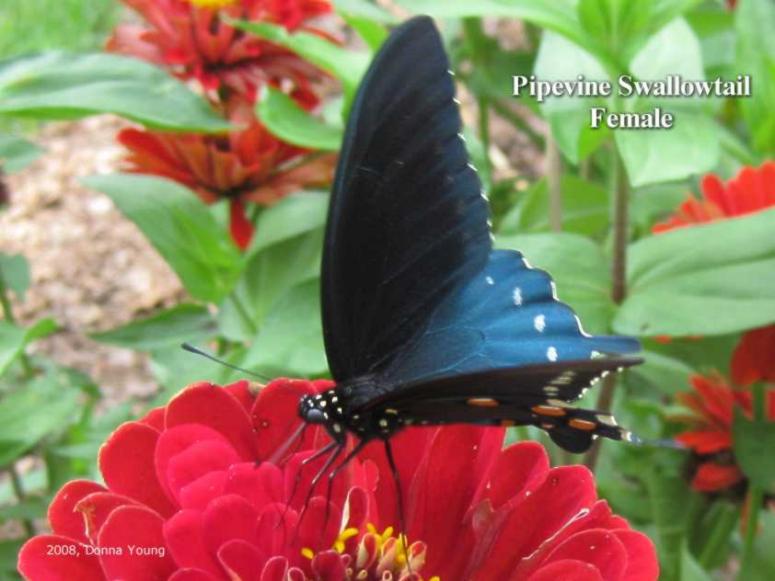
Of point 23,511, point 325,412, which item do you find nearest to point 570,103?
point 325,412

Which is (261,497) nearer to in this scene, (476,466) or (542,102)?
(476,466)

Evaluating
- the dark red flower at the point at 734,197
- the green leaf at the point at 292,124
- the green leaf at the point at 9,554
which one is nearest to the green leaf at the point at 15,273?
the green leaf at the point at 9,554

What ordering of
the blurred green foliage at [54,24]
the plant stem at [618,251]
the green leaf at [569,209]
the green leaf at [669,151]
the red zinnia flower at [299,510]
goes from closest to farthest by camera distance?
the red zinnia flower at [299,510] → the green leaf at [669,151] → the plant stem at [618,251] → the green leaf at [569,209] → the blurred green foliage at [54,24]

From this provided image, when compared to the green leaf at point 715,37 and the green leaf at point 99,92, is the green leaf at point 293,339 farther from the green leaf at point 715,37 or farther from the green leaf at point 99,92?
the green leaf at point 715,37

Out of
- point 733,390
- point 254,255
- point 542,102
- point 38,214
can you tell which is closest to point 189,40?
point 254,255

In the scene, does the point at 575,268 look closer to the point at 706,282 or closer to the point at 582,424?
the point at 706,282
